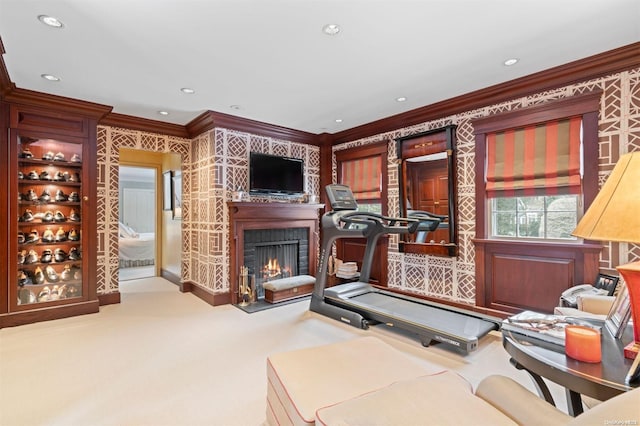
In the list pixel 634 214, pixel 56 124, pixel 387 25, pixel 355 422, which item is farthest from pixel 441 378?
pixel 56 124

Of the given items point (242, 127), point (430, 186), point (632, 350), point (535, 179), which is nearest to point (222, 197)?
point (242, 127)

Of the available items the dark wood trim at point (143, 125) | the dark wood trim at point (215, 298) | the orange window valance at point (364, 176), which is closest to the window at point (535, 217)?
the orange window valance at point (364, 176)

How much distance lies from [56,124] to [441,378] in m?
4.97

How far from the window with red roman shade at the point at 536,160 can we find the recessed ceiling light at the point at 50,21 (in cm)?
434

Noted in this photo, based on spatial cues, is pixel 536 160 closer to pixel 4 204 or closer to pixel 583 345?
pixel 583 345

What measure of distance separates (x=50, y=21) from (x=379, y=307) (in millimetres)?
3907

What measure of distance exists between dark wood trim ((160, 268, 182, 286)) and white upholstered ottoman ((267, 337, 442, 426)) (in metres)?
4.29

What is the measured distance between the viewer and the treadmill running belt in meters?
2.98

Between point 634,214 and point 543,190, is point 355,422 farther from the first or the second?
point 543,190

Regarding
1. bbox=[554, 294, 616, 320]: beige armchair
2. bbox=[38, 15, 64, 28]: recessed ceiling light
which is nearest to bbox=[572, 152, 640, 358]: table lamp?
bbox=[554, 294, 616, 320]: beige armchair

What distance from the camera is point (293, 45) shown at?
2672mm

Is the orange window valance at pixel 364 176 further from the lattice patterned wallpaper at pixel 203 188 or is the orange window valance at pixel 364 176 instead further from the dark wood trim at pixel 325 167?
the lattice patterned wallpaper at pixel 203 188

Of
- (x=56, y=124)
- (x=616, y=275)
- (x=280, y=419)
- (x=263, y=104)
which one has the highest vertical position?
(x=263, y=104)

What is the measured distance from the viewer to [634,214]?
3.31 ft
